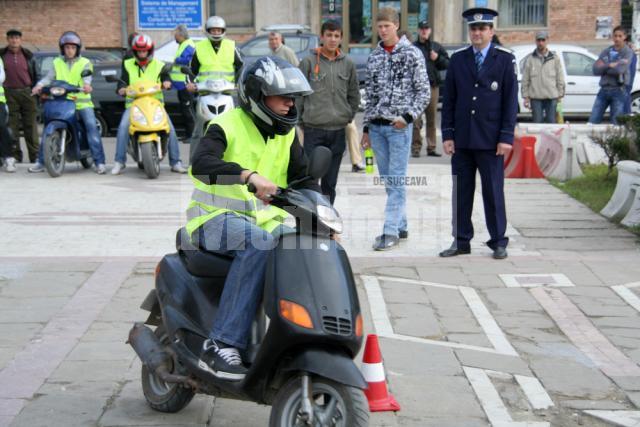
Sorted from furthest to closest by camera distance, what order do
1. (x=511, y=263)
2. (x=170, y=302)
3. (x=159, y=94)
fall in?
(x=159, y=94), (x=511, y=263), (x=170, y=302)

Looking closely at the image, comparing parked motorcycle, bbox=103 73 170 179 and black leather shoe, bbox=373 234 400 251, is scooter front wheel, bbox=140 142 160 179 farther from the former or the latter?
black leather shoe, bbox=373 234 400 251

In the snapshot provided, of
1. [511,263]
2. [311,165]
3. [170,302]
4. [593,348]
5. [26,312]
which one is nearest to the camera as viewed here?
[311,165]

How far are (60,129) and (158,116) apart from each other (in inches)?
48.0

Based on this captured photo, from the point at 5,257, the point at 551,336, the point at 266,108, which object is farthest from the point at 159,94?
the point at 266,108

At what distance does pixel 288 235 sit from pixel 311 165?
0.33 metres

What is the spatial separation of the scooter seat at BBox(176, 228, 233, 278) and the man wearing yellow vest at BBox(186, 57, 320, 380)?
0.03m

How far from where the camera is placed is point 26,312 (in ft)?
23.5

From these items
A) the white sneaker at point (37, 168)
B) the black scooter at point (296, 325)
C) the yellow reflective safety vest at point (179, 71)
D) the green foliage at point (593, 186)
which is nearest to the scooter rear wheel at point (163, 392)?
the black scooter at point (296, 325)

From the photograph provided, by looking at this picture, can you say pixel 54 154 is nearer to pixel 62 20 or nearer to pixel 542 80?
pixel 542 80

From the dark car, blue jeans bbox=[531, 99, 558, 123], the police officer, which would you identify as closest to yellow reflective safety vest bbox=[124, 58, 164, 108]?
the police officer

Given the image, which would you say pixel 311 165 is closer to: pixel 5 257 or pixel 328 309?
pixel 328 309

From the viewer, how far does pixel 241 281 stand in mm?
4734

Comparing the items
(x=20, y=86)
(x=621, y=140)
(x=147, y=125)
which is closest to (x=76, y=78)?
(x=147, y=125)

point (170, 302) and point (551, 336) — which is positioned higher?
point (170, 302)
